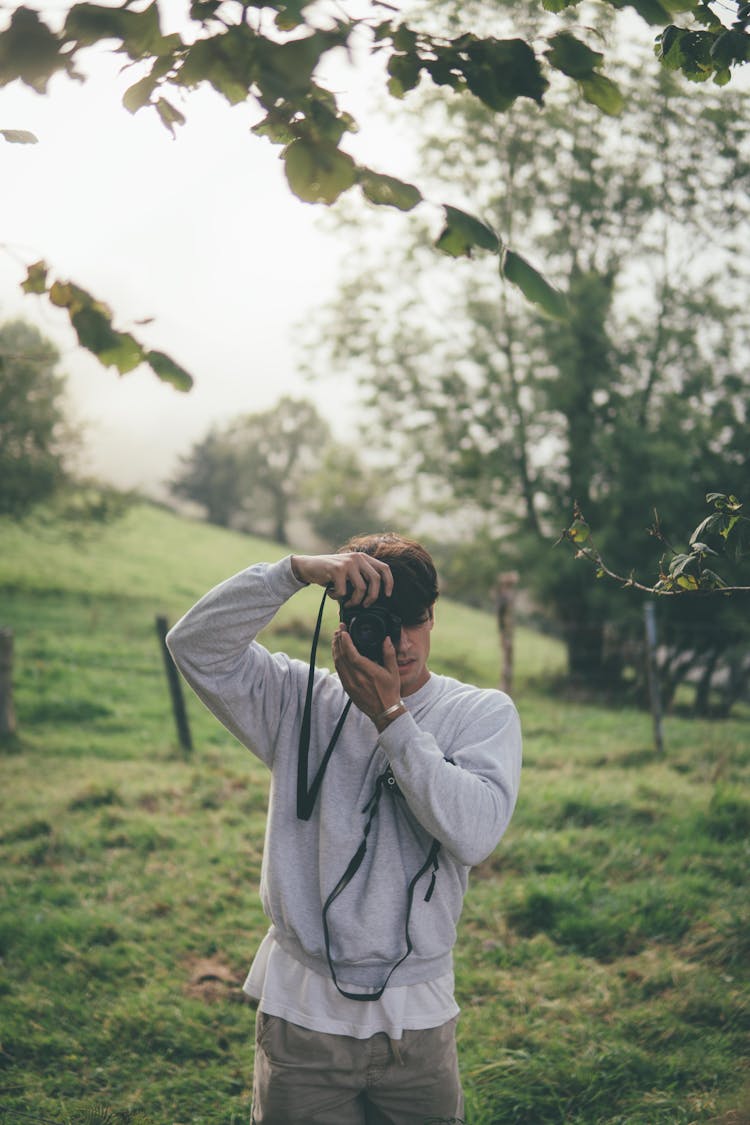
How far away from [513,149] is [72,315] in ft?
53.6

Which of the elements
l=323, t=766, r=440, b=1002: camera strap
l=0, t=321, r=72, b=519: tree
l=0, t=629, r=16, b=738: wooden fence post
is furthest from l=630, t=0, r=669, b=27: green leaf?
l=0, t=321, r=72, b=519: tree

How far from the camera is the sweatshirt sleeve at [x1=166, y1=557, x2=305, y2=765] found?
2029mm

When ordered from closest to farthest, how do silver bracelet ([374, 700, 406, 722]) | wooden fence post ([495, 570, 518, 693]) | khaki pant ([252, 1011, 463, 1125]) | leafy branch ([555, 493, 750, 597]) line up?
silver bracelet ([374, 700, 406, 722])
khaki pant ([252, 1011, 463, 1125])
leafy branch ([555, 493, 750, 597])
wooden fence post ([495, 570, 518, 693])

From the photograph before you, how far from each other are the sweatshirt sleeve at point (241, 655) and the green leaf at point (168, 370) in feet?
1.53

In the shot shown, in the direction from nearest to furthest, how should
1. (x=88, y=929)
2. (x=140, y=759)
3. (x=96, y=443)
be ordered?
(x=88, y=929), (x=140, y=759), (x=96, y=443)

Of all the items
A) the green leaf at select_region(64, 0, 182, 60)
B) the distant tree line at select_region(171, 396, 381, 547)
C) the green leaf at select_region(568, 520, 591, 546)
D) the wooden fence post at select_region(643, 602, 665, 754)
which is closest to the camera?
the green leaf at select_region(64, 0, 182, 60)

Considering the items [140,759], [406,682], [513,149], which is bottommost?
[140,759]

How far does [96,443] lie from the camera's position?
23.6 m

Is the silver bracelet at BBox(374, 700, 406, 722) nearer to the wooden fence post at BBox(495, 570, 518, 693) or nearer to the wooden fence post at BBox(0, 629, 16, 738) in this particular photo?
the wooden fence post at BBox(0, 629, 16, 738)

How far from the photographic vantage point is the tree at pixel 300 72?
4.74ft

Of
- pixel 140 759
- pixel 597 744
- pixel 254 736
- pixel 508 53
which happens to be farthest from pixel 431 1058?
pixel 597 744

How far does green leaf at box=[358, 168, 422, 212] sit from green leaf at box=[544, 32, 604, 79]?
14.0 inches

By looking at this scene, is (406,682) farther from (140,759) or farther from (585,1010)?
(140,759)

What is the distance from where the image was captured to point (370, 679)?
6.07 ft
